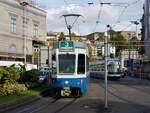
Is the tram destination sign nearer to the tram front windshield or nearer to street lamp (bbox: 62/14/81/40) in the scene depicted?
the tram front windshield

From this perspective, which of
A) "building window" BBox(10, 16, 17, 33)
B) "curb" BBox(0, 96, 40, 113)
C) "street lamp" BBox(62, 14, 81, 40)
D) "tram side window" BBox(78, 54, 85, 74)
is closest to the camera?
"curb" BBox(0, 96, 40, 113)

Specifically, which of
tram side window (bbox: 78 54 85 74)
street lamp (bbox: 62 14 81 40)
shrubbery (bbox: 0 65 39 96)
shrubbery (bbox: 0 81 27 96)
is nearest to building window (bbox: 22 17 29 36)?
street lamp (bbox: 62 14 81 40)

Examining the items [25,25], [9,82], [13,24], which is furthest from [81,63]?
[25,25]

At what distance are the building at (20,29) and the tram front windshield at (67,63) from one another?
29.5 meters

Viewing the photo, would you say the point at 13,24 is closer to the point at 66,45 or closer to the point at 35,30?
the point at 35,30

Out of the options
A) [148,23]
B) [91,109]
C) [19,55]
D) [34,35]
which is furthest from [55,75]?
[148,23]

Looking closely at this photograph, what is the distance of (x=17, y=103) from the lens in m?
23.6

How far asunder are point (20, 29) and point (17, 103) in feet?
133

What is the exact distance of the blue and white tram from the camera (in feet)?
93.5

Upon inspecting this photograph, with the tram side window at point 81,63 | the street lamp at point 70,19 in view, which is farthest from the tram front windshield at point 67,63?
the street lamp at point 70,19

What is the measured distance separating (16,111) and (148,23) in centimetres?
7639

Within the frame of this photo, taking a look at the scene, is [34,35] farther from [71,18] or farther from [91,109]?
[91,109]

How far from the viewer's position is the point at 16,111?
20.8 meters

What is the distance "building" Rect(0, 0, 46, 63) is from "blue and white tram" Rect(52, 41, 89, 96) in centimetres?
2938
